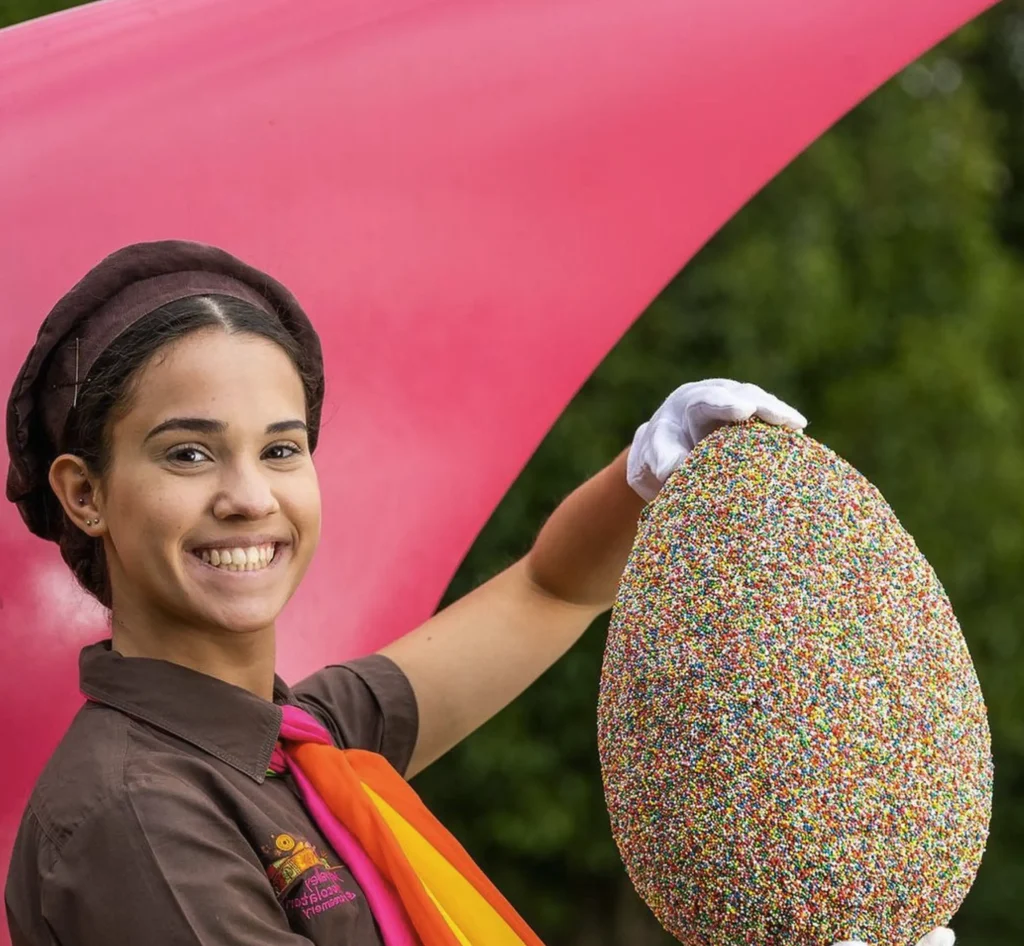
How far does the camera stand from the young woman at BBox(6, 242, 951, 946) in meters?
1.40

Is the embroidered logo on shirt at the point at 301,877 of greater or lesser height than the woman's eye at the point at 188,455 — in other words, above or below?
below

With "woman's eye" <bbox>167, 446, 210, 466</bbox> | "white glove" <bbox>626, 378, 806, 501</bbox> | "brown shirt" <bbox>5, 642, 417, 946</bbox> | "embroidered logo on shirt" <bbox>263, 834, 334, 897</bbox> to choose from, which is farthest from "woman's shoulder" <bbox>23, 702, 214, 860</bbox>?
"white glove" <bbox>626, 378, 806, 501</bbox>

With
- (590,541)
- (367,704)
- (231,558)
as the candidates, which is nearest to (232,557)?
(231,558)

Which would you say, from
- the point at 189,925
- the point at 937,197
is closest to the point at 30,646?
the point at 189,925

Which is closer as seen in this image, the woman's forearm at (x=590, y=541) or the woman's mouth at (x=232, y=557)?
the woman's mouth at (x=232, y=557)

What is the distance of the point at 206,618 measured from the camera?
1.56 m

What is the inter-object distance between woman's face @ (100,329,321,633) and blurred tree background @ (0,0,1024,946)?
3.43 m

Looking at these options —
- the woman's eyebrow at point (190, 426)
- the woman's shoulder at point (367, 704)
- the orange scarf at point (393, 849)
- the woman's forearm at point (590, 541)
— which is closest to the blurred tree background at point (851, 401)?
the woman's forearm at point (590, 541)

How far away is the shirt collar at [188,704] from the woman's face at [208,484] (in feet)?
0.19

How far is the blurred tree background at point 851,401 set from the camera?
203 inches

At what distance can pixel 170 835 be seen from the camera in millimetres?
1390

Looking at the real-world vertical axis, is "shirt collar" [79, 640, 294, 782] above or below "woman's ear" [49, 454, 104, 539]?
below

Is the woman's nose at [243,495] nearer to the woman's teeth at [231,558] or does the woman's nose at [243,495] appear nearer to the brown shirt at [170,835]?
the woman's teeth at [231,558]

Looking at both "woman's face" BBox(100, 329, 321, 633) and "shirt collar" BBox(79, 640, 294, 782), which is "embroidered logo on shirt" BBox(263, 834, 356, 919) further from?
"woman's face" BBox(100, 329, 321, 633)
